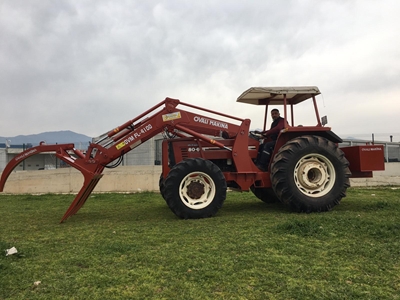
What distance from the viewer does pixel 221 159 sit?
7.34 meters

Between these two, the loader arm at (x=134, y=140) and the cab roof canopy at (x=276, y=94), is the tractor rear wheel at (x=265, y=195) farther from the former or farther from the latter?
the cab roof canopy at (x=276, y=94)

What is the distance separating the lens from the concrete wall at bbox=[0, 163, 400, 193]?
1259 cm

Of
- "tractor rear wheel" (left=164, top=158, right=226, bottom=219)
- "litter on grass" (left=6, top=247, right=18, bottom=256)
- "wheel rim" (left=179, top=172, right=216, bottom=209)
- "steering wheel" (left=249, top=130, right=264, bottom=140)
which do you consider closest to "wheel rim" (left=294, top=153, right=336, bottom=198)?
"steering wheel" (left=249, top=130, right=264, bottom=140)

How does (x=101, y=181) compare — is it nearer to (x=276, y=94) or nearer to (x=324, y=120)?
(x=276, y=94)

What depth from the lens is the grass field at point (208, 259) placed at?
294cm

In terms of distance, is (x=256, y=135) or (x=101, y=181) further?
(x=101, y=181)

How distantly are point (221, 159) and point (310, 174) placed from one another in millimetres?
1843

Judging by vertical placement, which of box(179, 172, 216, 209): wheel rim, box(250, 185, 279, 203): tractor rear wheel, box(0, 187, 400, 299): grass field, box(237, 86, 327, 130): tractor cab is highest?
box(237, 86, 327, 130): tractor cab

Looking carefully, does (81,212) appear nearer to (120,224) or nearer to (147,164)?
(120,224)

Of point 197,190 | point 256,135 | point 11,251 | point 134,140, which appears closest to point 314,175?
point 256,135

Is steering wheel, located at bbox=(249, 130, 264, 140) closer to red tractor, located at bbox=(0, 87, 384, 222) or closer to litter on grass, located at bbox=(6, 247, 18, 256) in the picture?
red tractor, located at bbox=(0, 87, 384, 222)

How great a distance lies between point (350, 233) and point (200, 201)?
2.73 m

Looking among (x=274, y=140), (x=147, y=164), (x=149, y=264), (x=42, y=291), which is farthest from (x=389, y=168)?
(x=42, y=291)

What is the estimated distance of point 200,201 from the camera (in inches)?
254
